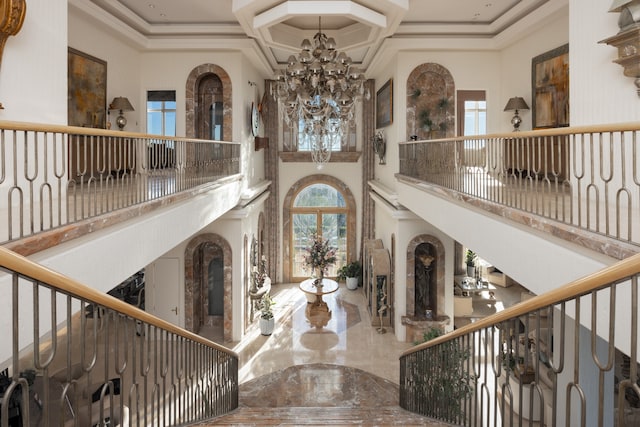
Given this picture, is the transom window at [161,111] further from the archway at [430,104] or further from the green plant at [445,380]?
the green plant at [445,380]

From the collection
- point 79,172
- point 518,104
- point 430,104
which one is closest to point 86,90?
point 79,172

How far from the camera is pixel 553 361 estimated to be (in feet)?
10.5

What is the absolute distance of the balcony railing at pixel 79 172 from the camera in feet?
11.4

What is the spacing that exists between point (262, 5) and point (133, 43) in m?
4.12

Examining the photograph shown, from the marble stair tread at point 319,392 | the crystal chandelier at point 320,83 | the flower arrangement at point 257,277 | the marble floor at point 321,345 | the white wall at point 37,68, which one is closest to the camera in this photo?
the white wall at point 37,68

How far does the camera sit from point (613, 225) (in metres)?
3.96

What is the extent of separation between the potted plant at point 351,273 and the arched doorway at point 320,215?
0.50 m

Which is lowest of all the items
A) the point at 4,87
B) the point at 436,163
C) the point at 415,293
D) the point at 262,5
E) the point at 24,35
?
the point at 415,293

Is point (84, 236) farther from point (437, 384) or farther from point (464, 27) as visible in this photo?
point (464, 27)

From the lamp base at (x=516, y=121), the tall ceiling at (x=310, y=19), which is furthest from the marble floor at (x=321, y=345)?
the tall ceiling at (x=310, y=19)

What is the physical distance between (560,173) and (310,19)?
23.4 ft

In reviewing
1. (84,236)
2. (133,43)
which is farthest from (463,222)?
(133,43)

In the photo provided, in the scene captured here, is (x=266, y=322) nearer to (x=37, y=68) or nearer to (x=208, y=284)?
(x=208, y=284)

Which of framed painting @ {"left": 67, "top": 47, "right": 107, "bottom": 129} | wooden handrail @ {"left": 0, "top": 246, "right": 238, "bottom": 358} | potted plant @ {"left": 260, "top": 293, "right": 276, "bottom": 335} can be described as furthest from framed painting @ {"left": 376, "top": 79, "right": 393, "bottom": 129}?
wooden handrail @ {"left": 0, "top": 246, "right": 238, "bottom": 358}
